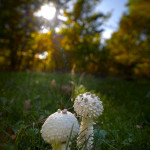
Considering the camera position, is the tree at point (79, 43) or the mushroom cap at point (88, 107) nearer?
the mushroom cap at point (88, 107)

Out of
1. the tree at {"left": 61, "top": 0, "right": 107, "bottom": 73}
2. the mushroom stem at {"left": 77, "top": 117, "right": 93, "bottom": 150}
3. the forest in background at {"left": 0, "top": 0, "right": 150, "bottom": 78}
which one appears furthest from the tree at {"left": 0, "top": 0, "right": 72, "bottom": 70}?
the mushroom stem at {"left": 77, "top": 117, "right": 93, "bottom": 150}

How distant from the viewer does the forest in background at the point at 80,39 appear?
5.03 m

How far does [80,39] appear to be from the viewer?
668 centimetres

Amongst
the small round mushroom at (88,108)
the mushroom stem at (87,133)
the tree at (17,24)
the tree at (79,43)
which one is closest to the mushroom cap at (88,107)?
the small round mushroom at (88,108)

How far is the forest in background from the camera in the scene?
5.03 metres

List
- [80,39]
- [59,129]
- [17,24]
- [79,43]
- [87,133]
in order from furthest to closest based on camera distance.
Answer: [17,24] → [80,39] → [79,43] → [87,133] → [59,129]

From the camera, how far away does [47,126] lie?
3.15 feet

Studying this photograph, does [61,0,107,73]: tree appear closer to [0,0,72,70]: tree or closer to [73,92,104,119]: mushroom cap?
[0,0,72,70]: tree

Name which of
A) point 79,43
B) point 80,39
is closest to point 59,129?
point 79,43

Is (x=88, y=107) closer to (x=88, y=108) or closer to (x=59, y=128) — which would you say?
(x=88, y=108)

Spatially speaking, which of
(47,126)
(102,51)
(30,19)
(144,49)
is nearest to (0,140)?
(47,126)

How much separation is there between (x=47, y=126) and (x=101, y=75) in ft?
26.2

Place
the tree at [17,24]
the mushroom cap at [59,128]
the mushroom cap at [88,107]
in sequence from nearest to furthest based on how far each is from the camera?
the mushroom cap at [59,128] < the mushroom cap at [88,107] < the tree at [17,24]

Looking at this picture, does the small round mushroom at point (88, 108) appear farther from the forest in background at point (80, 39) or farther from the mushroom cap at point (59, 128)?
the forest in background at point (80, 39)
